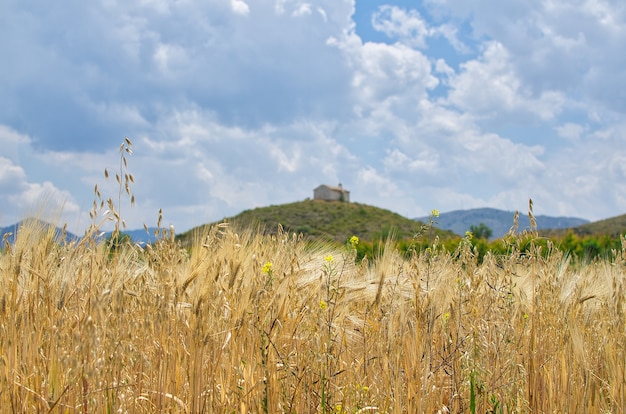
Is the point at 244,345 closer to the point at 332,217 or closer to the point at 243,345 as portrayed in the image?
the point at 243,345

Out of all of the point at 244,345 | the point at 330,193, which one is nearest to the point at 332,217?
the point at 330,193

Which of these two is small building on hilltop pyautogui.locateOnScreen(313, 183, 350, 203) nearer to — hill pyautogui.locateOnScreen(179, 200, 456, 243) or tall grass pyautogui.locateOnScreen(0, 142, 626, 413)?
hill pyautogui.locateOnScreen(179, 200, 456, 243)

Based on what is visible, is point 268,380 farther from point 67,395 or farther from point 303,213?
point 303,213

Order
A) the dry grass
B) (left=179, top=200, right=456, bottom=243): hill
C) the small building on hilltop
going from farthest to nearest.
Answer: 1. the small building on hilltop
2. (left=179, top=200, right=456, bottom=243): hill
3. the dry grass

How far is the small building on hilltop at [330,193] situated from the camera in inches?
3804

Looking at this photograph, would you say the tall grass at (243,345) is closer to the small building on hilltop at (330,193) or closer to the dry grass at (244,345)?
the dry grass at (244,345)

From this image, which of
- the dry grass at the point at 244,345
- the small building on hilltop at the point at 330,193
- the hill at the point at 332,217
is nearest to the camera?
the dry grass at the point at 244,345

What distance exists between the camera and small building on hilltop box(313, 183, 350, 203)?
9662 centimetres

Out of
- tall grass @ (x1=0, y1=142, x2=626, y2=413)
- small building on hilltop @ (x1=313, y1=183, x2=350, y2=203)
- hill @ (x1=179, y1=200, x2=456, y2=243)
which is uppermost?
small building on hilltop @ (x1=313, y1=183, x2=350, y2=203)

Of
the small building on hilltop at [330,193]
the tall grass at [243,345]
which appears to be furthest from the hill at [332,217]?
the tall grass at [243,345]

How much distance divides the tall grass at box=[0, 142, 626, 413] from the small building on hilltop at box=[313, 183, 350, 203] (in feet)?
300

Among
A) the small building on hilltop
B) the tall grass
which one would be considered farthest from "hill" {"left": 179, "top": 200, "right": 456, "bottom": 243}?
the tall grass

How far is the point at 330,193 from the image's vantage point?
97.1m

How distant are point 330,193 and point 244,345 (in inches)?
3711
